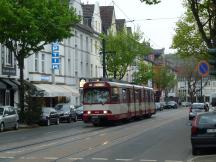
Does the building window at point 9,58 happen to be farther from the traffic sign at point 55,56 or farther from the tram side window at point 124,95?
the tram side window at point 124,95

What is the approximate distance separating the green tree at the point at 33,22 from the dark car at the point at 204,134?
2120 cm

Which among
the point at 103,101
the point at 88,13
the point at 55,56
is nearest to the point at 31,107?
the point at 103,101

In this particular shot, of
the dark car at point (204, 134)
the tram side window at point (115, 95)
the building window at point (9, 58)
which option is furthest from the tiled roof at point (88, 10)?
the dark car at point (204, 134)

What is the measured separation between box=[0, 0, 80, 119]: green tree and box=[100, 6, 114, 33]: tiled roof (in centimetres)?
4373

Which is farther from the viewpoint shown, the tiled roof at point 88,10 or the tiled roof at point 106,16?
the tiled roof at point 106,16

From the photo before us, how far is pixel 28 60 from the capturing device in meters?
54.5

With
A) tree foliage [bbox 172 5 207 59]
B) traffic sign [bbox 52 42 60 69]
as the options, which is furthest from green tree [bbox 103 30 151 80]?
tree foliage [bbox 172 5 207 59]

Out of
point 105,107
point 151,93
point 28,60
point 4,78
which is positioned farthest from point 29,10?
point 151,93

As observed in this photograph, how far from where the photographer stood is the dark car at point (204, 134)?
17.9 metres

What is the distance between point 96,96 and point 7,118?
6.09 metres

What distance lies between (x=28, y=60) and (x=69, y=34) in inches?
552

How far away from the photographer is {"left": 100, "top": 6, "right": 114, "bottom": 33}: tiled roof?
85188 millimetres

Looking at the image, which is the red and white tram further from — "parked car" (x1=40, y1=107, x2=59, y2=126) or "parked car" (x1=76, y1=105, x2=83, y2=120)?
"parked car" (x1=76, y1=105, x2=83, y2=120)

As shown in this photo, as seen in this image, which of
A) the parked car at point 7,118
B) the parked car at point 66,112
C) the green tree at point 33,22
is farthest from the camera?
the parked car at point 66,112
